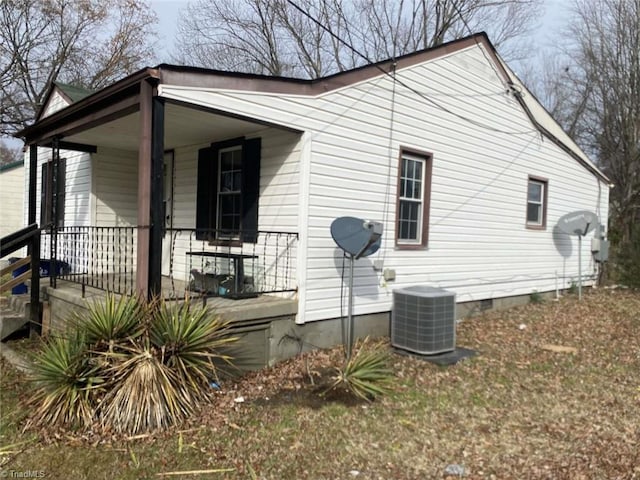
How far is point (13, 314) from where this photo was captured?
6910 millimetres

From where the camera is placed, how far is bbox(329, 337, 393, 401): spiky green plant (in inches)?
193

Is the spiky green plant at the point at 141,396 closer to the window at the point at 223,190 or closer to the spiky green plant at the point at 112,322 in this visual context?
the spiky green plant at the point at 112,322

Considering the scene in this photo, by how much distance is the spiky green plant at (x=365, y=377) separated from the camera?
4914 millimetres

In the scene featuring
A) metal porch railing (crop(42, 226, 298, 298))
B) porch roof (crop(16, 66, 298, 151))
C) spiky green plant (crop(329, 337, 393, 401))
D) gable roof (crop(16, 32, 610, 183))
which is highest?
gable roof (crop(16, 32, 610, 183))

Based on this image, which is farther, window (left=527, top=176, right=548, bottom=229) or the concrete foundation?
window (left=527, top=176, right=548, bottom=229)

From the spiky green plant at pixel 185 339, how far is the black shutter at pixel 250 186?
2195 mm

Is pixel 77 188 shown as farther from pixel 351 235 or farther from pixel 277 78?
pixel 351 235

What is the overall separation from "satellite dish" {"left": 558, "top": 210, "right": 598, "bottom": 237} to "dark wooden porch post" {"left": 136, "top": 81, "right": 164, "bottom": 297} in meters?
9.51

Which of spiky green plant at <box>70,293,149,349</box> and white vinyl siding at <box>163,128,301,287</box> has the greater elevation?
white vinyl siding at <box>163,128,301,287</box>

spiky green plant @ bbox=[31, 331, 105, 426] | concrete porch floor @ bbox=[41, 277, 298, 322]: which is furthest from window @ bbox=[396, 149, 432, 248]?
spiky green plant @ bbox=[31, 331, 105, 426]

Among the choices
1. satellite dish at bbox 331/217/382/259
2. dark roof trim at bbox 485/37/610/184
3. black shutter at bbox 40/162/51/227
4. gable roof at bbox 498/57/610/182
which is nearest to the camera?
satellite dish at bbox 331/217/382/259

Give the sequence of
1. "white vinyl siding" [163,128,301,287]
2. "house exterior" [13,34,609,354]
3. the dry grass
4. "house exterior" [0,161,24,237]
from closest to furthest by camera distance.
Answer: the dry grass < "house exterior" [13,34,609,354] < "white vinyl siding" [163,128,301,287] < "house exterior" [0,161,24,237]

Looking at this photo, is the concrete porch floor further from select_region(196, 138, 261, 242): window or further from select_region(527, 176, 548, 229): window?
select_region(527, 176, 548, 229): window

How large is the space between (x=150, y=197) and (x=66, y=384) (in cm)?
184
